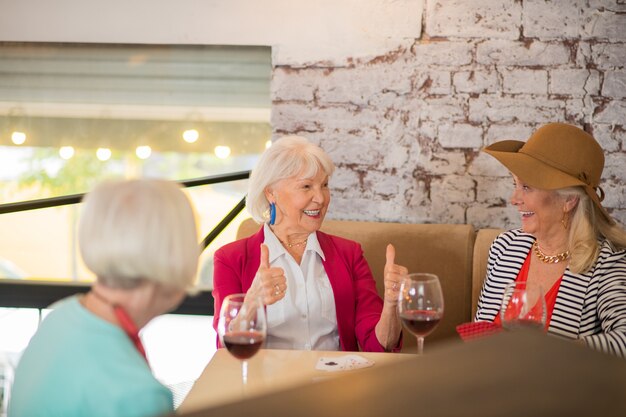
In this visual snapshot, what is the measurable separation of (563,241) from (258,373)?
3.66ft

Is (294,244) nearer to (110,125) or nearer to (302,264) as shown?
(302,264)

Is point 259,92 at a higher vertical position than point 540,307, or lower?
higher

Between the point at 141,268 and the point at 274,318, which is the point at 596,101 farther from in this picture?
the point at 141,268

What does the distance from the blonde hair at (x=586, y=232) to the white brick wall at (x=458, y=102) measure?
66 centimetres

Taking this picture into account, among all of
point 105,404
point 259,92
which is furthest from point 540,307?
point 259,92

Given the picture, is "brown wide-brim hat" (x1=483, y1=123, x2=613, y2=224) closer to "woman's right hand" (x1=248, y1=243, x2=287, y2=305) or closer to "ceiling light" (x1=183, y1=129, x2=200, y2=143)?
"woman's right hand" (x1=248, y1=243, x2=287, y2=305)

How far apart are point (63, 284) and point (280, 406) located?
3.21 meters

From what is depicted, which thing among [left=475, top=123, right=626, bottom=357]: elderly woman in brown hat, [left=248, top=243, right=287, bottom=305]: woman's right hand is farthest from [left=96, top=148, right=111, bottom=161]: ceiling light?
[left=475, top=123, right=626, bottom=357]: elderly woman in brown hat

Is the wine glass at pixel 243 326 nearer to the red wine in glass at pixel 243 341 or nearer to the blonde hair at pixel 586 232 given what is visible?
the red wine in glass at pixel 243 341

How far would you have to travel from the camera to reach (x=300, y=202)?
2518 mm

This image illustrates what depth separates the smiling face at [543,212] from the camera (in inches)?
94.7

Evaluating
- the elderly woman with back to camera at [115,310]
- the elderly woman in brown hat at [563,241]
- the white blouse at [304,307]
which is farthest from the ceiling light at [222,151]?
the elderly woman with back to camera at [115,310]

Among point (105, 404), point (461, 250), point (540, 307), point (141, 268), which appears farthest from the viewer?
point (461, 250)

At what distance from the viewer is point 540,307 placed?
1.77 meters
